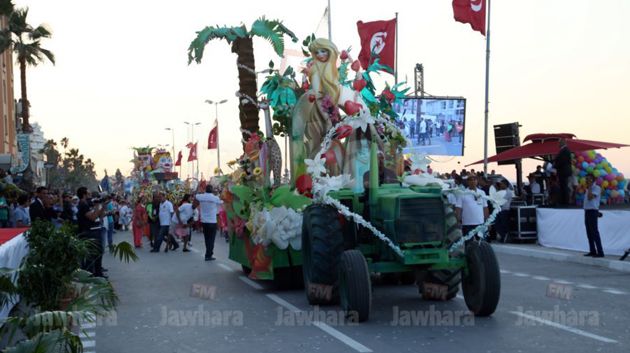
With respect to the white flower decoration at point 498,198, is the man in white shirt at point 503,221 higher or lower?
lower

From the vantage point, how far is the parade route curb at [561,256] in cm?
1601

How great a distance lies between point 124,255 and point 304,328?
7.67 ft

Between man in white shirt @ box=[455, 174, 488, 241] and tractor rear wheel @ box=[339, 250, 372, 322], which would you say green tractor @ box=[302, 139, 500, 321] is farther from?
man in white shirt @ box=[455, 174, 488, 241]

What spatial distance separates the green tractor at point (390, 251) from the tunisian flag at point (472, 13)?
17440 millimetres

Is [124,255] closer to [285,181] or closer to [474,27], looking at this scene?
[285,181]

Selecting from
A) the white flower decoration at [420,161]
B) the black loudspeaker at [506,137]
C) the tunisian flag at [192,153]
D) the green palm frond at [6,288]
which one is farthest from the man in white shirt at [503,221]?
the tunisian flag at [192,153]

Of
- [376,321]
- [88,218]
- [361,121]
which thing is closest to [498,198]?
[361,121]

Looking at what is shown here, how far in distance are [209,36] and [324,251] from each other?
1105 centimetres

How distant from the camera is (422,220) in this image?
996cm

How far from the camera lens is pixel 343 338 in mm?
8828

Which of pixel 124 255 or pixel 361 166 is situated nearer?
pixel 124 255

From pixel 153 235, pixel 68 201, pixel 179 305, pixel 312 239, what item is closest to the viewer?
pixel 312 239

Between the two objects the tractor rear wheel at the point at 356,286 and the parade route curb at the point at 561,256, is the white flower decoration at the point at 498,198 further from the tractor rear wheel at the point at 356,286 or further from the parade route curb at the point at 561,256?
the parade route curb at the point at 561,256

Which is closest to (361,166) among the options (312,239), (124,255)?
(312,239)
